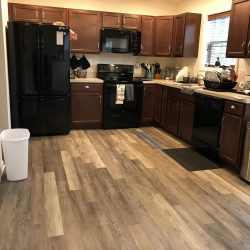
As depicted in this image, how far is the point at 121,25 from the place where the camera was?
5.14m

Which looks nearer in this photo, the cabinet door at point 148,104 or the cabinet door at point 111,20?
the cabinet door at point 111,20

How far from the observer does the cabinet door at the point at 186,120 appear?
4.16 metres

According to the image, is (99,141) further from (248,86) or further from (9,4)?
(9,4)

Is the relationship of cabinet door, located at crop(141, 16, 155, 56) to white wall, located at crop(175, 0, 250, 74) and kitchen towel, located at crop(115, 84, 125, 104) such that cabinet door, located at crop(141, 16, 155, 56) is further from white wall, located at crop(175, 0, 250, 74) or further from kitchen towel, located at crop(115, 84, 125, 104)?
kitchen towel, located at crop(115, 84, 125, 104)

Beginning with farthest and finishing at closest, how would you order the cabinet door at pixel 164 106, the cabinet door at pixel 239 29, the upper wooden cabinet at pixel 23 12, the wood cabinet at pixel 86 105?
1. the cabinet door at pixel 164 106
2. the wood cabinet at pixel 86 105
3. the upper wooden cabinet at pixel 23 12
4. the cabinet door at pixel 239 29

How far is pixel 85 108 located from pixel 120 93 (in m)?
0.68

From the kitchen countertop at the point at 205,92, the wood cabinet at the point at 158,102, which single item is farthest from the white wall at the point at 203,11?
the wood cabinet at the point at 158,102

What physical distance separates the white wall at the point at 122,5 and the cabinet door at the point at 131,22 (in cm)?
28

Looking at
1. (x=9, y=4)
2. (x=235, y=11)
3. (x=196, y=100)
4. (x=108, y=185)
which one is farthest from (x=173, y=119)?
(x=9, y=4)

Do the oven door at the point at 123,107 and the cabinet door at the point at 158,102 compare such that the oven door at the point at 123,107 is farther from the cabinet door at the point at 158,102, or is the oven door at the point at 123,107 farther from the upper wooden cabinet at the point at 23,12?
the upper wooden cabinet at the point at 23,12

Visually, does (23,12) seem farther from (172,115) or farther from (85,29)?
(172,115)

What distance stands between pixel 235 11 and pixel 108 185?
2.74 metres

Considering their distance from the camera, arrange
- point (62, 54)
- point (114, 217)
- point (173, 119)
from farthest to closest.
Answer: point (173, 119) < point (62, 54) < point (114, 217)

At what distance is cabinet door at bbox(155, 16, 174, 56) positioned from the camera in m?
5.24
